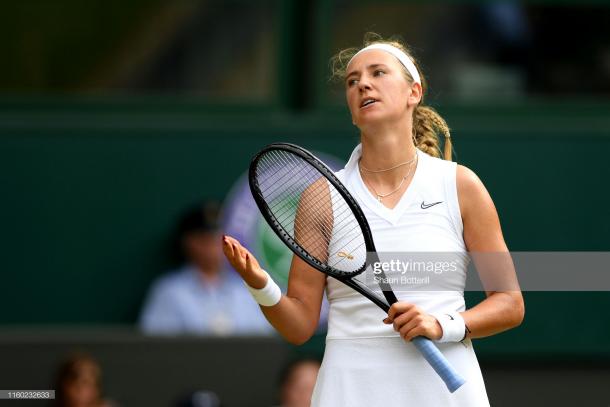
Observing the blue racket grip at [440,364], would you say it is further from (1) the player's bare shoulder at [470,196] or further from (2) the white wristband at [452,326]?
(1) the player's bare shoulder at [470,196]

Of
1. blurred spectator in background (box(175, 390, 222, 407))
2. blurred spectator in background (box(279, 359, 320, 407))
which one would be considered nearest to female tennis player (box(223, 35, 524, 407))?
blurred spectator in background (box(279, 359, 320, 407))

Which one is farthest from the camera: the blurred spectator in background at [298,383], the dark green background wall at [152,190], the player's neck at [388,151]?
the dark green background wall at [152,190]

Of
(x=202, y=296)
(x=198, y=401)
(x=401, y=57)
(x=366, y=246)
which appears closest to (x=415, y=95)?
(x=401, y=57)

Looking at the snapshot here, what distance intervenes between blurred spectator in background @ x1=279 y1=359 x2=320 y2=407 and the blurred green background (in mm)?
1193

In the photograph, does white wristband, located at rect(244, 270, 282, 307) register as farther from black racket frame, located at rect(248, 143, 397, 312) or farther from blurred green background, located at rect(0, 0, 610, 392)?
blurred green background, located at rect(0, 0, 610, 392)

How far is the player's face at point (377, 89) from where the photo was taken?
3.12 meters

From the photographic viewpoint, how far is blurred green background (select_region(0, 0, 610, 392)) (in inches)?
253

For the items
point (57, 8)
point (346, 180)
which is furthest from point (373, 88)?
point (57, 8)

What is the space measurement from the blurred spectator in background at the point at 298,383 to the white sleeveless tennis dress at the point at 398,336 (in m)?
2.38

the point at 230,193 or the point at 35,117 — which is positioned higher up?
the point at 35,117

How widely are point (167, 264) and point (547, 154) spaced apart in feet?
6.73

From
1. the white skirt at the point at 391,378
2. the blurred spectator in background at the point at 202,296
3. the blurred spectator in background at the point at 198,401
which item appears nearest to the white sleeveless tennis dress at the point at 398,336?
the white skirt at the point at 391,378

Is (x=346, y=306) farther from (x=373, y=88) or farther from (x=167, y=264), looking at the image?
(x=167, y=264)

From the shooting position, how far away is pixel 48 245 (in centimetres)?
641
